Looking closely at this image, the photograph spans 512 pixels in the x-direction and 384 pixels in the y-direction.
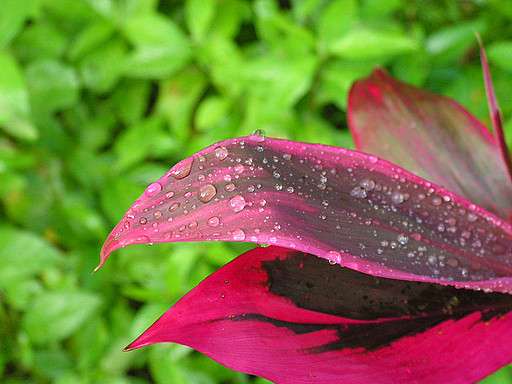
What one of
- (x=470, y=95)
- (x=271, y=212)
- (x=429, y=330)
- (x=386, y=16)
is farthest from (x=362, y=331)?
(x=386, y=16)

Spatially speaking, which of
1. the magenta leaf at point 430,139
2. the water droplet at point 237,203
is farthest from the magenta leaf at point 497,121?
the water droplet at point 237,203

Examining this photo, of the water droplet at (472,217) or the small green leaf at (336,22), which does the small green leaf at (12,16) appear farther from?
the water droplet at (472,217)

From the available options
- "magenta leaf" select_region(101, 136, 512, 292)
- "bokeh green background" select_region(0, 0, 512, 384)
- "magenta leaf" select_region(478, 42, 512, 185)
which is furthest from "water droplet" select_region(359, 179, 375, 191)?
"bokeh green background" select_region(0, 0, 512, 384)

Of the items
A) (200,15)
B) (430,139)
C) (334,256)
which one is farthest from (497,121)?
(200,15)

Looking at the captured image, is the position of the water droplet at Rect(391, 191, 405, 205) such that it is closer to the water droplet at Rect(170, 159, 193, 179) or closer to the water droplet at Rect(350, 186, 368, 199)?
the water droplet at Rect(350, 186, 368, 199)

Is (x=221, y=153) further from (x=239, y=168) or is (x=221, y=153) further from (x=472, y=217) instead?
(x=472, y=217)

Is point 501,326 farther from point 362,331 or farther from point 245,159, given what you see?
point 245,159
